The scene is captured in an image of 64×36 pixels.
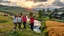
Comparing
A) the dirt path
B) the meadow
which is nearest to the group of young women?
the meadow

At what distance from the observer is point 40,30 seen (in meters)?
8.62

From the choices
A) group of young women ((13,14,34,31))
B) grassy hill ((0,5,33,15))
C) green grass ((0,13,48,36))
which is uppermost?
grassy hill ((0,5,33,15))

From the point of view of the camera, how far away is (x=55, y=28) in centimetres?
783

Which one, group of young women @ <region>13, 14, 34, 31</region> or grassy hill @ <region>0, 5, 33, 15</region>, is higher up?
grassy hill @ <region>0, 5, 33, 15</region>

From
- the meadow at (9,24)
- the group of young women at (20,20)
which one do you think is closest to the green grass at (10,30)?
the meadow at (9,24)

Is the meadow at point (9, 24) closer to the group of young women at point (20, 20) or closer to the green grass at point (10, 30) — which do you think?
the green grass at point (10, 30)

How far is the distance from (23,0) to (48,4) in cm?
101

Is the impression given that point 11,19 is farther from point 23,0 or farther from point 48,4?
point 48,4

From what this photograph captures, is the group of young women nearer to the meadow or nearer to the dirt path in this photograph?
the meadow

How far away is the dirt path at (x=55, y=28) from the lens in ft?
24.7

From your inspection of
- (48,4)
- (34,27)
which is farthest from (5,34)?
(48,4)

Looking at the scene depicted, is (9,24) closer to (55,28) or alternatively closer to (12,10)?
(12,10)

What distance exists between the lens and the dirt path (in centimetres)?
753

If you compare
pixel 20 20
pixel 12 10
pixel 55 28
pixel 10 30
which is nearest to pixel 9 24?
pixel 10 30
